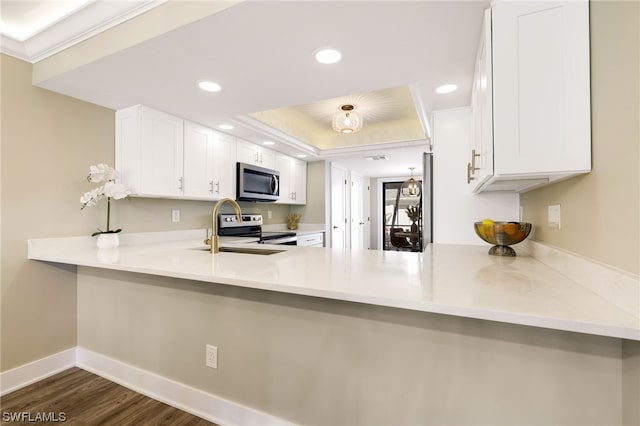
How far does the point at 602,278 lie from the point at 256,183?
3.32 meters

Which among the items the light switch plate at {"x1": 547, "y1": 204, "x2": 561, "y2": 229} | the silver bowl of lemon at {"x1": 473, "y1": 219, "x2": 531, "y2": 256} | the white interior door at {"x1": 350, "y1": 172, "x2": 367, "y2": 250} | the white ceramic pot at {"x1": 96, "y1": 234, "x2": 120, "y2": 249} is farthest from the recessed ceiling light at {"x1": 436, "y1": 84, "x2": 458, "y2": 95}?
the white interior door at {"x1": 350, "y1": 172, "x2": 367, "y2": 250}

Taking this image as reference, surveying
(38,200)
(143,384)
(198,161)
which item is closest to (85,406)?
(143,384)

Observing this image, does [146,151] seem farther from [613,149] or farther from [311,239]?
[613,149]

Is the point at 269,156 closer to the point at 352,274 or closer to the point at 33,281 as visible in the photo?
the point at 33,281

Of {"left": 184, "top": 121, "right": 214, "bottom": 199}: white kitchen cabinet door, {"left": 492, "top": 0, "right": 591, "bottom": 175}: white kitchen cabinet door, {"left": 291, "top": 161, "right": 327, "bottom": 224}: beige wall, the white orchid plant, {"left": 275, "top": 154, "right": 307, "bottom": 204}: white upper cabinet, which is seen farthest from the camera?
{"left": 291, "top": 161, "right": 327, "bottom": 224}: beige wall

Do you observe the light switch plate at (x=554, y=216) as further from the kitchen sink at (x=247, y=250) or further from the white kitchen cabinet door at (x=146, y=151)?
the white kitchen cabinet door at (x=146, y=151)

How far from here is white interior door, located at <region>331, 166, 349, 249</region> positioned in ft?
17.6

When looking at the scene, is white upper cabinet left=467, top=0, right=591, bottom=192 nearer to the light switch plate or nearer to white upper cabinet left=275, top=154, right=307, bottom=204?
the light switch plate

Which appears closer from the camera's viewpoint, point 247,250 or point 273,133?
point 247,250

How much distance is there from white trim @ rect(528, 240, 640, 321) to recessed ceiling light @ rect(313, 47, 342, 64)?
150 cm

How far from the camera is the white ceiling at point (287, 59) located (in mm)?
1389

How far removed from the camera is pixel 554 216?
4.63 ft

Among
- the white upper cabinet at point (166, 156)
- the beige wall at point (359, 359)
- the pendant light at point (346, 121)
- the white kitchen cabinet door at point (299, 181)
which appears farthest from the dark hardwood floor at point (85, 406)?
the white kitchen cabinet door at point (299, 181)

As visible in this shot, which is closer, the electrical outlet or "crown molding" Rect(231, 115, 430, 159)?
the electrical outlet
